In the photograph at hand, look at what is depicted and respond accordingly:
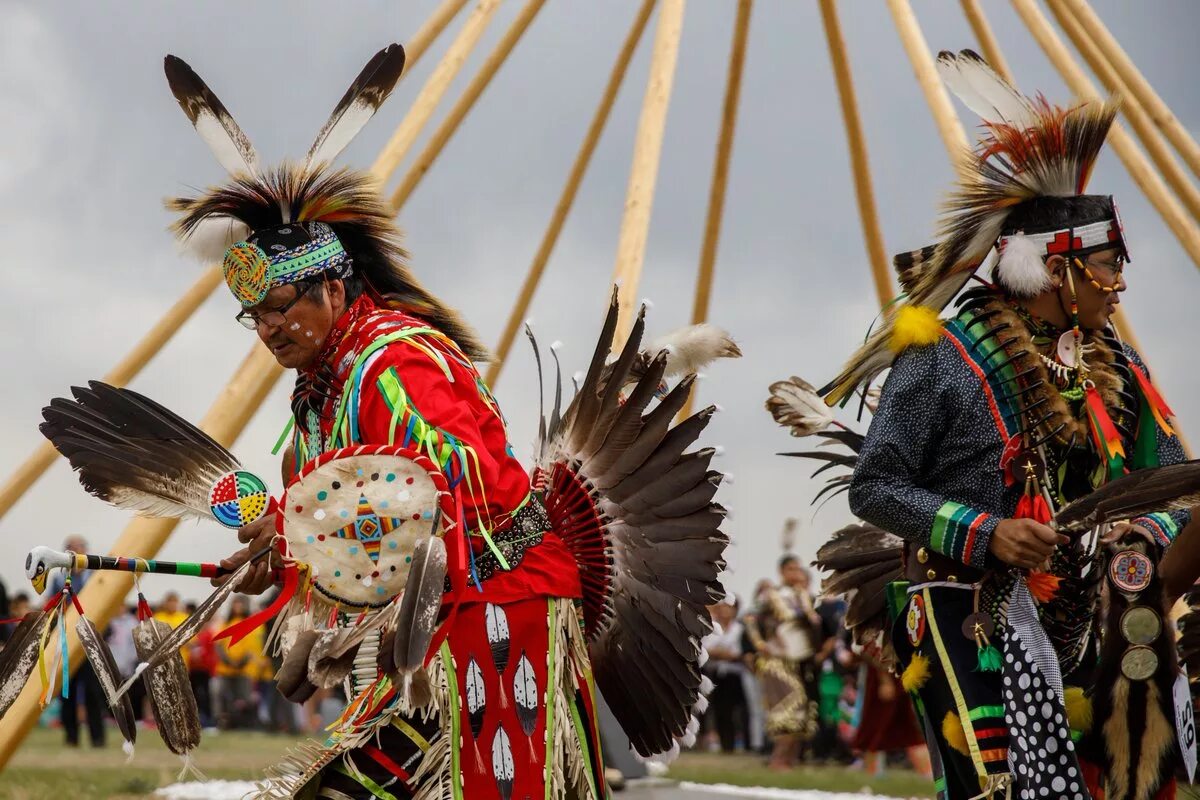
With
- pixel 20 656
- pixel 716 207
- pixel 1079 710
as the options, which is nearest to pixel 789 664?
pixel 716 207

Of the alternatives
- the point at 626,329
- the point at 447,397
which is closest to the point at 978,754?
the point at 447,397

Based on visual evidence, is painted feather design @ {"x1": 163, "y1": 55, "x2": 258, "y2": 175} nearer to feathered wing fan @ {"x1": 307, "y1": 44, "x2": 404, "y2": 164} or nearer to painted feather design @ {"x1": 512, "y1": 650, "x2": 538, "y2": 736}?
feathered wing fan @ {"x1": 307, "y1": 44, "x2": 404, "y2": 164}

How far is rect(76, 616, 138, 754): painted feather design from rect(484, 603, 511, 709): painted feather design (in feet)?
2.54

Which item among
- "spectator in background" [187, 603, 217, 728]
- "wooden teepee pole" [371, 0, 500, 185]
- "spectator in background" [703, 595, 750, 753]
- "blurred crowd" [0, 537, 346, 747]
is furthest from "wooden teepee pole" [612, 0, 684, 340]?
"spectator in background" [187, 603, 217, 728]

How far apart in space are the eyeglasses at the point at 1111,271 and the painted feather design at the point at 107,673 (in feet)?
8.14

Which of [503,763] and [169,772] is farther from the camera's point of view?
[169,772]

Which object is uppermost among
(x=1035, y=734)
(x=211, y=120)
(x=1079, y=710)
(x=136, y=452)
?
(x=211, y=120)

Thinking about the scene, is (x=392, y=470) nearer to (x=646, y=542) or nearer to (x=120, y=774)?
(x=646, y=542)

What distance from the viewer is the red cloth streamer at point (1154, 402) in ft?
14.1

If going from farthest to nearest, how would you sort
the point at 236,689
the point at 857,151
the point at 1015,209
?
1. the point at 236,689
2. the point at 857,151
3. the point at 1015,209

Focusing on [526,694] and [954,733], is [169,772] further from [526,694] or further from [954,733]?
[954,733]

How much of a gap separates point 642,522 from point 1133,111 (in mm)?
5166

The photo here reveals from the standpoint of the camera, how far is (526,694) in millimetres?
3648

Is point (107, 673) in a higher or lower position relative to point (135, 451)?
lower
